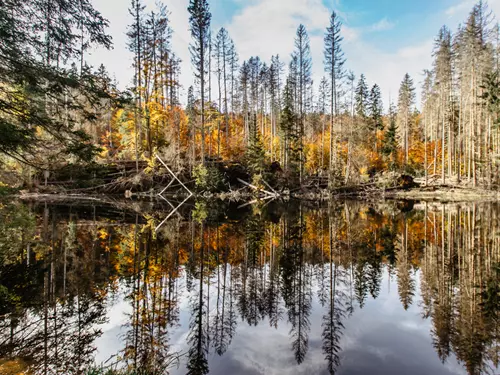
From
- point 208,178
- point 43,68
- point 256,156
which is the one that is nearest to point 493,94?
point 256,156

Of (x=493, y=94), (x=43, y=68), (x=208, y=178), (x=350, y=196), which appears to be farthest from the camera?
(x=350, y=196)

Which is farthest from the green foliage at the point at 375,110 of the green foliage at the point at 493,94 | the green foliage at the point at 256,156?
the green foliage at the point at 256,156

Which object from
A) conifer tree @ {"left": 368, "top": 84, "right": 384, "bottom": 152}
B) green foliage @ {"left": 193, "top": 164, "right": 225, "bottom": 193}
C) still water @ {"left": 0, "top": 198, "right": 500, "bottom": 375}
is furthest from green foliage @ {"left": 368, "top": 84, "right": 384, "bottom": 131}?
still water @ {"left": 0, "top": 198, "right": 500, "bottom": 375}

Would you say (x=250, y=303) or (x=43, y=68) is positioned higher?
(x=43, y=68)

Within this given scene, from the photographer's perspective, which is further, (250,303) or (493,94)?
(493,94)

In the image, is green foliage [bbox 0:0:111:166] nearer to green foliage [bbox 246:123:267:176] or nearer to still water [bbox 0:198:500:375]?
still water [bbox 0:198:500:375]

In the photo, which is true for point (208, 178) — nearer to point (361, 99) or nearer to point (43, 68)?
point (43, 68)

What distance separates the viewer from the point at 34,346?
3877mm

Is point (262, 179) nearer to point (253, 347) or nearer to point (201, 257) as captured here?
point (201, 257)

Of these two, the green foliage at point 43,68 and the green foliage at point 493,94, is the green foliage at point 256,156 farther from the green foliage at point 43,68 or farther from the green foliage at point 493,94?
the green foliage at point 493,94

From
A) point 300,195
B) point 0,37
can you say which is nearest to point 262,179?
point 300,195

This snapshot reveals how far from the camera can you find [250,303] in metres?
5.87

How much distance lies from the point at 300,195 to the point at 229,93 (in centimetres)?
2351

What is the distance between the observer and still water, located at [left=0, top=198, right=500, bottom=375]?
3.93 meters
